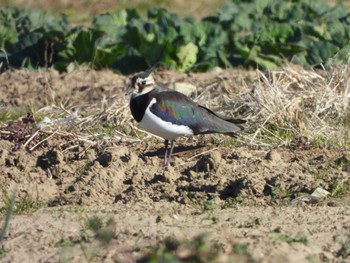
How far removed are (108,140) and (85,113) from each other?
124 cm

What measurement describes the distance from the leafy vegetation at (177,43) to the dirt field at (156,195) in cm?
156

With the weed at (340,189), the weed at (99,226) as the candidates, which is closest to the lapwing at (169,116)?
the weed at (340,189)

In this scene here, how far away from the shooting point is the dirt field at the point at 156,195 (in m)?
6.07

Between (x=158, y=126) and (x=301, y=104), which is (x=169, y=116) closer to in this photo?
(x=158, y=126)

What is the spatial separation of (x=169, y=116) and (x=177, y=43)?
3.54 meters

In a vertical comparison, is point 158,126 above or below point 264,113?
above

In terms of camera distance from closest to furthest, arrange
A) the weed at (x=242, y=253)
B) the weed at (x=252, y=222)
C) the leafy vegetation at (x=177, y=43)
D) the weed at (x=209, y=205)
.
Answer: the weed at (x=242, y=253) < the weed at (x=252, y=222) < the weed at (x=209, y=205) < the leafy vegetation at (x=177, y=43)

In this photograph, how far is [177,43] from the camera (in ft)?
38.1

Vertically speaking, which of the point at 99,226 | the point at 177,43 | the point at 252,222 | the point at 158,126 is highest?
the point at 99,226

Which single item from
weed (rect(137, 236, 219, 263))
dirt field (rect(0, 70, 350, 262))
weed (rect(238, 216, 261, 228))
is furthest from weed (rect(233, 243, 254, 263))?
weed (rect(238, 216, 261, 228))

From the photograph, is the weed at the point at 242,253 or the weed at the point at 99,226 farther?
the weed at the point at 99,226

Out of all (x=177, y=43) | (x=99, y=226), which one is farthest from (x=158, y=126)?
(x=177, y=43)

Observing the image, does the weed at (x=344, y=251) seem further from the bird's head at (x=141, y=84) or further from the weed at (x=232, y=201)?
the bird's head at (x=141, y=84)

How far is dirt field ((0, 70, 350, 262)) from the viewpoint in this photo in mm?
6074
